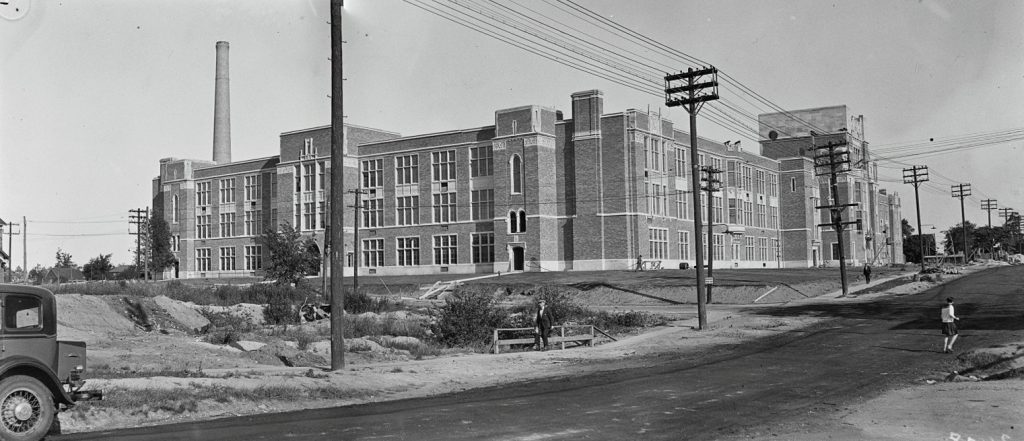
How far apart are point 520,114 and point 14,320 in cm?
6323

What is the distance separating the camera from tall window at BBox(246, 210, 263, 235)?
9131 centimetres

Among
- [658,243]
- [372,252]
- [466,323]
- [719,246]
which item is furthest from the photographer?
[719,246]

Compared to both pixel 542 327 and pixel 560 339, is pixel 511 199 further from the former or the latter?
pixel 542 327

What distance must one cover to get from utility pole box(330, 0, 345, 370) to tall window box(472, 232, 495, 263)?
183ft

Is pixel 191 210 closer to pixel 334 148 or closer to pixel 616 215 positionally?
pixel 616 215

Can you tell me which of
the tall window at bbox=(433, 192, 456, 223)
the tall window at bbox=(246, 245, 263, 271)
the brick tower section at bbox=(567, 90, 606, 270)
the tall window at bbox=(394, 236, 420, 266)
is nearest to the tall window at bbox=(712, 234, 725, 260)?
the brick tower section at bbox=(567, 90, 606, 270)

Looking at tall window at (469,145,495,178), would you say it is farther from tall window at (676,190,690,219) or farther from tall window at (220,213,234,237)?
tall window at (220,213,234,237)

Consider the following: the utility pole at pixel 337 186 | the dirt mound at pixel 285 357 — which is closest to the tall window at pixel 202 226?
the dirt mound at pixel 285 357

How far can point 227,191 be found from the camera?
9500 cm

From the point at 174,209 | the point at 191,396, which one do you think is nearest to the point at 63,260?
the point at 174,209

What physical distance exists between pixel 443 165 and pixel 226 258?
1243 inches

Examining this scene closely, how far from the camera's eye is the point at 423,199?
7969cm

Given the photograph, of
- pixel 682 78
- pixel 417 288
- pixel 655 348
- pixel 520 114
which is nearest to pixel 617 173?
pixel 520 114

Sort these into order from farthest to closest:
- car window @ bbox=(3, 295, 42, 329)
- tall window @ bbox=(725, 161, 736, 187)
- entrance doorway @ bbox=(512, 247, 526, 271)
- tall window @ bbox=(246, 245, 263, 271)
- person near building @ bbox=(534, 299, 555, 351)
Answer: tall window @ bbox=(246, 245, 263, 271)
tall window @ bbox=(725, 161, 736, 187)
entrance doorway @ bbox=(512, 247, 526, 271)
person near building @ bbox=(534, 299, 555, 351)
car window @ bbox=(3, 295, 42, 329)
